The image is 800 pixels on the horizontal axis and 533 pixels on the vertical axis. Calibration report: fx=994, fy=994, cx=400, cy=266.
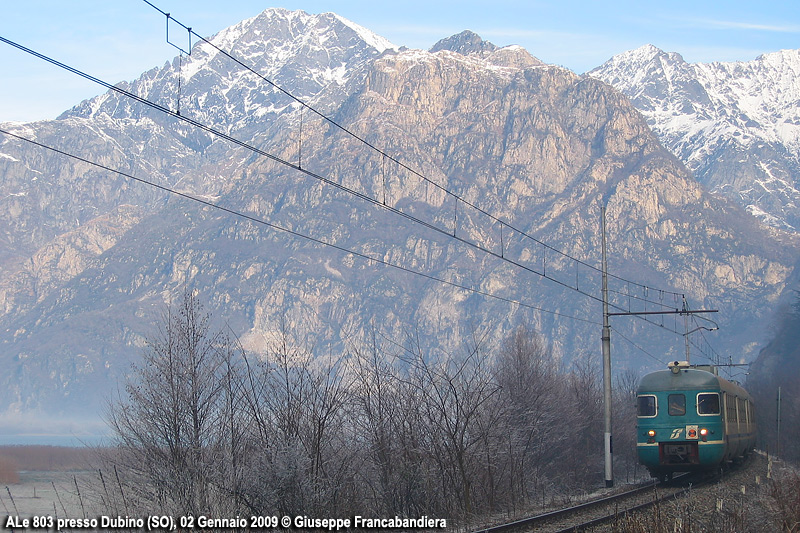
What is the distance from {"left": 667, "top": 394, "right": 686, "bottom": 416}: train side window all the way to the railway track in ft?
10.3

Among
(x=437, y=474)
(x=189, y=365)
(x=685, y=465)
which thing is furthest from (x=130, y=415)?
(x=685, y=465)

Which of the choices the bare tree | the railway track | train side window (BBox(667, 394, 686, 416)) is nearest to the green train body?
train side window (BBox(667, 394, 686, 416))

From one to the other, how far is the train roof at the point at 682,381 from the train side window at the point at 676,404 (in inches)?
15.6

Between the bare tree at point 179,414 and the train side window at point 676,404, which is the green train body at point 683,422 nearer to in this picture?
the train side window at point 676,404

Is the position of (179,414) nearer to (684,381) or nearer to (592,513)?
(592,513)

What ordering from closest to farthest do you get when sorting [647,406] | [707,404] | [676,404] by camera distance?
[707,404]
[676,404]
[647,406]

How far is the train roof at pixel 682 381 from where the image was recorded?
43.7m

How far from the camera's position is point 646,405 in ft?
147

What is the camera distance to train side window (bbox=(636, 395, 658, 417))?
44531 mm

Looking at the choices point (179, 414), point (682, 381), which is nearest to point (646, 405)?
point (682, 381)

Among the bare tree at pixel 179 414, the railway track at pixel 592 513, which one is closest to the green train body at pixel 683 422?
the railway track at pixel 592 513

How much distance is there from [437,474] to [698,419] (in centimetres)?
1379

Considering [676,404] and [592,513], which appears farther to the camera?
[676,404]

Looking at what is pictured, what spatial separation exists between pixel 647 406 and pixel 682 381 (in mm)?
1946
